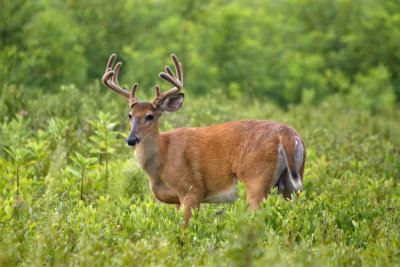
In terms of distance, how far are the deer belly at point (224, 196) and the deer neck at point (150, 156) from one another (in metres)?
0.62

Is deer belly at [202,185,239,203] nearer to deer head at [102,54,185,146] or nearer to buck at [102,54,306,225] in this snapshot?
buck at [102,54,306,225]

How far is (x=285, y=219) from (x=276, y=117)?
7.62 meters

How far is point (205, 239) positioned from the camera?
4.65m

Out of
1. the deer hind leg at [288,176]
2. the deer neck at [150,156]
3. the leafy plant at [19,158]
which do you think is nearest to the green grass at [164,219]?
the leafy plant at [19,158]

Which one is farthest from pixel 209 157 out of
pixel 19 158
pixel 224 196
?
pixel 19 158

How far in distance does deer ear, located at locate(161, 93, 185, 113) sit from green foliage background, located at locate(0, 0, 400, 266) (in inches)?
32.3

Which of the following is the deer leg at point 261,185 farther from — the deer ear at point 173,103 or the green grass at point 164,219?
the deer ear at point 173,103

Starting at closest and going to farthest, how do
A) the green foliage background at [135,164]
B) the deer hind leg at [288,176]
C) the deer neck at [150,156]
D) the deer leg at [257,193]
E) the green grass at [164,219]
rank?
the green grass at [164,219] < the green foliage background at [135,164] < the deer hind leg at [288,176] < the deer leg at [257,193] < the deer neck at [150,156]

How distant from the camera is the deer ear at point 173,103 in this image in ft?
21.4

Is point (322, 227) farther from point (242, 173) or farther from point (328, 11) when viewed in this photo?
point (328, 11)

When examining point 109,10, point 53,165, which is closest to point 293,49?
point 109,10

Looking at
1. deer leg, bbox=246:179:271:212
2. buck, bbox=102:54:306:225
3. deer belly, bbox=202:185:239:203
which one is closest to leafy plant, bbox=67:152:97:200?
buck, bbox=102:54:306:225

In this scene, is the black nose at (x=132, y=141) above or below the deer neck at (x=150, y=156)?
above

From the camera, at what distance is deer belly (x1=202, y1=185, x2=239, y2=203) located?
5922mm
